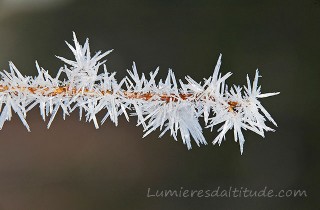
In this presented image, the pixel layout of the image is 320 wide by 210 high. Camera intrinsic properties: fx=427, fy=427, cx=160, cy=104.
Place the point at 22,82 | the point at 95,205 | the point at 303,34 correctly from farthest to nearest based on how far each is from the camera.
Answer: the point at 303,34
the point at 95,205
the point at 22,82

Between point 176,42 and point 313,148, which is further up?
point 176,42

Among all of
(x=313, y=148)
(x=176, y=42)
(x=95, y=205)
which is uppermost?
(x=176, y=42)

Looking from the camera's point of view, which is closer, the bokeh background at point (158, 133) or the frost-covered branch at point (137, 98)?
the frost-covered branch at point (137, 98)

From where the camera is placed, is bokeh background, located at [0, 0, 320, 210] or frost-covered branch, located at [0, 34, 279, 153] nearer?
frost-covered branch, located at [0, 34, 279, 153]

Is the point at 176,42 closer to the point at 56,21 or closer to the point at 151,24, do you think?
the point at 151,24

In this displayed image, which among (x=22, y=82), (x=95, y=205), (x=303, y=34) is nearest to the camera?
(x=22, y=82)

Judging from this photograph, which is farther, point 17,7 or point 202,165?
point 17,7

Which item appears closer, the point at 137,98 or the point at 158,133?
the point at 137,98

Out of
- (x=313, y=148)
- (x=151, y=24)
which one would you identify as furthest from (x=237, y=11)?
(x=313, y=148)
